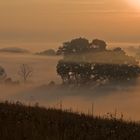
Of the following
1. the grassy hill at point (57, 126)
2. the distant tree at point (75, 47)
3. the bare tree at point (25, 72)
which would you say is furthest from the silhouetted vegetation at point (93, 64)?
the grassy hill at point (57, 126)

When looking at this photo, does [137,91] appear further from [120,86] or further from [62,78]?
[62,78]

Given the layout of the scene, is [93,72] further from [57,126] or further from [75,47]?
[57,126]

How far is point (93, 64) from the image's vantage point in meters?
99.5

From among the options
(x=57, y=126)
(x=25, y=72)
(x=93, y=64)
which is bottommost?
(x=25, y=72)

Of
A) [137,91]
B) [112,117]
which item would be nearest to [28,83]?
[137,91]

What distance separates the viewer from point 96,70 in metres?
98.3

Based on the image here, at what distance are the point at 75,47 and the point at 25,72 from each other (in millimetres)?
36479

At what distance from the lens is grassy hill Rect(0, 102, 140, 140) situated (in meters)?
10.5

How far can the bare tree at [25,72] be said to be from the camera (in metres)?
132

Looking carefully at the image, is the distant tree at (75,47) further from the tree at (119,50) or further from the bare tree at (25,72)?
the bare tree at (25,72)

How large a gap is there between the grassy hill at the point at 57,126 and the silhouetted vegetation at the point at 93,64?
80.0m

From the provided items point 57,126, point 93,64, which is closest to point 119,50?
point 93,64

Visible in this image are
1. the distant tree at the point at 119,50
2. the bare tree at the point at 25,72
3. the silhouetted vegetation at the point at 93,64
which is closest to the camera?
the silhouetted vegetation at the point at 93,64

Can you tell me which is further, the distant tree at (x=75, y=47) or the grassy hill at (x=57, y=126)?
the distant tree at (x=75, y=47)
